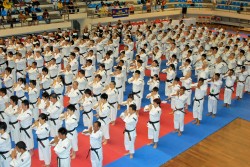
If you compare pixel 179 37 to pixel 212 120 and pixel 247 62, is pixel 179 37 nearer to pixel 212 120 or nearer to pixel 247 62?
pixel 247 62

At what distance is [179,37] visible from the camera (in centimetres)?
1803

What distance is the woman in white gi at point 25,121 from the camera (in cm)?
803

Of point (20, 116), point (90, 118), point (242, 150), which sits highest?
point (20, 116)

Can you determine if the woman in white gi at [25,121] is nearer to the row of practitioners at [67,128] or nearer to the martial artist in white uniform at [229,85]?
the row of practitioners at [67,128]

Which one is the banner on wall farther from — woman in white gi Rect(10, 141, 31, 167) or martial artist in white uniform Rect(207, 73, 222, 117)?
woman in white gi Rect(10, 141, 31, 167)

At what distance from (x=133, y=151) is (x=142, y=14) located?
1778 centimetres

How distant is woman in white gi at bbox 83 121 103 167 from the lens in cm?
736

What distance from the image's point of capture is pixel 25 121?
8.14 metres

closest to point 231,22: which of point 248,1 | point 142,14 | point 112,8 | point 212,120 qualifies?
point 248,1

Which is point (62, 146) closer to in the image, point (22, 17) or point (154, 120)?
point (154, 120)

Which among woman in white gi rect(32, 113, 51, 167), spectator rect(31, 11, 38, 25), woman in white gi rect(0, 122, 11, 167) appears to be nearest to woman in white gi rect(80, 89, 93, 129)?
woman in white gi rect(32, 113, 51, 167)

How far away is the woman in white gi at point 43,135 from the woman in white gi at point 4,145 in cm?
70

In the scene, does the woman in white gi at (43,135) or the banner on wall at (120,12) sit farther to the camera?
the banner on wall at (120,12)

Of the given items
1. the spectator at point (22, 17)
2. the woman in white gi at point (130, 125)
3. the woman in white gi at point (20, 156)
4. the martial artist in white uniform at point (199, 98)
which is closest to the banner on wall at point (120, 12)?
the spectator at point (22, 17)
